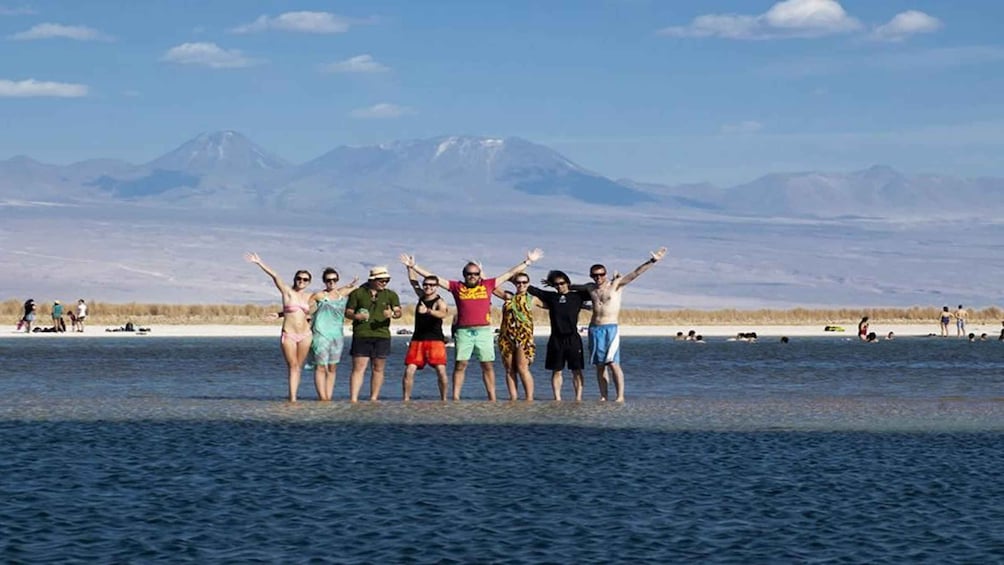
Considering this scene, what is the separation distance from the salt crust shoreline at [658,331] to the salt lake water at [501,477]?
3558cm

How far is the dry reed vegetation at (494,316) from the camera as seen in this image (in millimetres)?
80312

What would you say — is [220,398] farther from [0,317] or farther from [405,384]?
[0,317]

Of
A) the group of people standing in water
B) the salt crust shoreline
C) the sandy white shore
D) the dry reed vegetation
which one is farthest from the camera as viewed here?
the dry reed vegetation

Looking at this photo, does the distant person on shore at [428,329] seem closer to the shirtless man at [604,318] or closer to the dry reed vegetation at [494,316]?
the shirtless man at [604,318]

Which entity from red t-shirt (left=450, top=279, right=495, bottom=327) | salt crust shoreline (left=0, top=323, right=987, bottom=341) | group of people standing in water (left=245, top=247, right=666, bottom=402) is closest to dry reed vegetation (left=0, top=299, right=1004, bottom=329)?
salt crust shoreline (left=0, top=323, right=987, bottom=341)

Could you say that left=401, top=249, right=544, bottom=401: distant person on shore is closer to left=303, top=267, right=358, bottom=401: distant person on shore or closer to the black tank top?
the black tank top

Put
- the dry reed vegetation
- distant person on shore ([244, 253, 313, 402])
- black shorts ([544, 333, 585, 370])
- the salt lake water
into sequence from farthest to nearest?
the dry reed vegetation
black shorts ([544, 333, 585, 370])
distant person on shore ([244, 253, 313, 402])
the salt lake water

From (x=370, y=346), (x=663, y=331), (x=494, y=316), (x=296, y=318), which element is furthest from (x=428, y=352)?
(x=494, y=316)

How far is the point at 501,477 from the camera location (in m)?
16.7

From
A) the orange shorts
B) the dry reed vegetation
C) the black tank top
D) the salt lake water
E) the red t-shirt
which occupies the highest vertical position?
the dry reed vegetation

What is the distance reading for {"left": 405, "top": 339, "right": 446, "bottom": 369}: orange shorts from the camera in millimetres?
24109

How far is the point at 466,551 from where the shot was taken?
1280cm

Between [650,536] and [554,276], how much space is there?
10.7 m

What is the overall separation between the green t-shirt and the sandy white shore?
3985 cm
